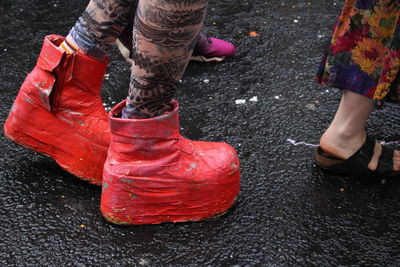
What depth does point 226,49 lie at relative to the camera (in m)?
2.50

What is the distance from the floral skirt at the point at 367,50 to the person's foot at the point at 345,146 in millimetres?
185

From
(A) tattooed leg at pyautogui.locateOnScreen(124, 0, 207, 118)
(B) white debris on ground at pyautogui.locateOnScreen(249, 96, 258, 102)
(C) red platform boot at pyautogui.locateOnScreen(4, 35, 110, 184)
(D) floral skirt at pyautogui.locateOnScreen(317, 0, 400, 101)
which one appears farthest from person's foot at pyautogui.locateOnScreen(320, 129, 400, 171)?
(C) red platform boot at pyautogui.locateOnScreen(4, 35, 110, 184)

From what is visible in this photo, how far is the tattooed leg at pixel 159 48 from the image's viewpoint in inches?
53.2

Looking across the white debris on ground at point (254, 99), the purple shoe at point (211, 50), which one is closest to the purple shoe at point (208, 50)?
the purple shoe at point (211, 50)

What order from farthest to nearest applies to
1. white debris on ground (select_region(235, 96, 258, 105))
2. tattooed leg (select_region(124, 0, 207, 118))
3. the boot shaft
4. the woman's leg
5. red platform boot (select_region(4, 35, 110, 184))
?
white debris on ground (select_region(235, 96, 258, 105)), the woman's leg, red platform boot (select_region(4, 35, 110, 184)), the boot shaft, tattooed leg (select_region(124, 0, 207, 118))

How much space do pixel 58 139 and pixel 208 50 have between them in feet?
3.16

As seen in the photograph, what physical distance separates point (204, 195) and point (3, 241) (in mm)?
585

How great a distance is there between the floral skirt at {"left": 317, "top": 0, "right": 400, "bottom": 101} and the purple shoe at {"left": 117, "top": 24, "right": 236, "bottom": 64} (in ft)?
2.70

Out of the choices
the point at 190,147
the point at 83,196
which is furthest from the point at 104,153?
the point at 190,147

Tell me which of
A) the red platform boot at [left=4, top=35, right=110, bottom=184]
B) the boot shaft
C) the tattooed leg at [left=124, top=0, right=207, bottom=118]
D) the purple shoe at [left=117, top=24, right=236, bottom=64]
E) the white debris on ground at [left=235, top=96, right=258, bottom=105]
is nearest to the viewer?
the tattooed leg at [left=124, top=0, right=207, bottom=118]

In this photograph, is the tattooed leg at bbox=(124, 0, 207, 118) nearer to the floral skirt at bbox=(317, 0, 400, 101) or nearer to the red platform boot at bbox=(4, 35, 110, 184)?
the red platform boot at bbox=(4, 35, 110, 184)

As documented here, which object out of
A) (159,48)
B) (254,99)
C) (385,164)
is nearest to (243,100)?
(254,99)

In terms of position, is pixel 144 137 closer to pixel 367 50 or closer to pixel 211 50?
pixel 367 50

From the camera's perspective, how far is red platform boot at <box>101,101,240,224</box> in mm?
1521
